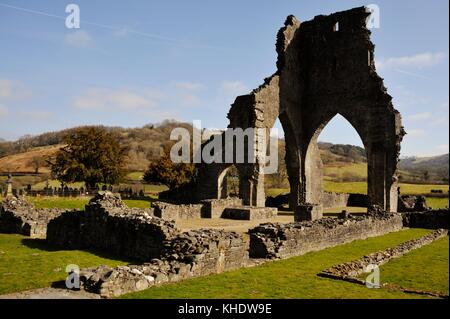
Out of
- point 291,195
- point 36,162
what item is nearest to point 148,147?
point 36,162

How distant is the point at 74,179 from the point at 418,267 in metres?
28.9

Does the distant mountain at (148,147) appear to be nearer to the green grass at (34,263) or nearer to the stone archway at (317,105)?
the stone archway at (317,105)

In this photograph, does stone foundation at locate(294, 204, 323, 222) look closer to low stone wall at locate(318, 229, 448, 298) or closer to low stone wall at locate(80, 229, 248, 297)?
low stone wall at locate(318, 229, 448, 298)

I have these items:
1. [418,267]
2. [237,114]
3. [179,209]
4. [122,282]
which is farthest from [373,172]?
[122,282]

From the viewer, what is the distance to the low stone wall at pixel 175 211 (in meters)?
23.5

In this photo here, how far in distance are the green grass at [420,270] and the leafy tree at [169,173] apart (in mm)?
27358

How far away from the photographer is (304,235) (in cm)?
1416

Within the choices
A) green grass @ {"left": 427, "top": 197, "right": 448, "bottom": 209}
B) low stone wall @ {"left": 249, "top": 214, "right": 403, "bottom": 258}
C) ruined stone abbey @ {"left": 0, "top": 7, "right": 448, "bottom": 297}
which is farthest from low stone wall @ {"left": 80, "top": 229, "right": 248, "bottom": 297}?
green grass @ {"left": 427, "top": 197, "right": 448, "bottom": 209}

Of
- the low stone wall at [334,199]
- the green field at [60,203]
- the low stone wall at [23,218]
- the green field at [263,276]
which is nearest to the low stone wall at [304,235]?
the green field at [263,276]

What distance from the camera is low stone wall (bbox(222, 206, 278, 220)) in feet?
85.7

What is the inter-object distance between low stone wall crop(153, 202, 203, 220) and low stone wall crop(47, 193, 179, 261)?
8302mm

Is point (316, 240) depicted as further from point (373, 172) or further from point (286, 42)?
point (286, 42)

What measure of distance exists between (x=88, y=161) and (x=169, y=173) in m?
7.25

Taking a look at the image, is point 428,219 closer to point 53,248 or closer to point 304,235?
point 304,235
